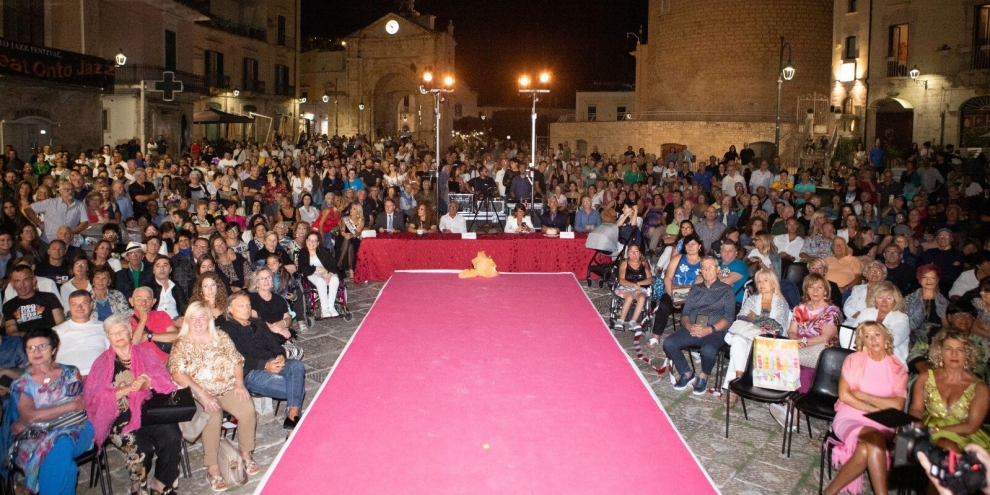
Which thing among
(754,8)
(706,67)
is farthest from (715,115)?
(754,8)

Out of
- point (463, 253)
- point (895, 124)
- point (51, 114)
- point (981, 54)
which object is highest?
point (981, 54)

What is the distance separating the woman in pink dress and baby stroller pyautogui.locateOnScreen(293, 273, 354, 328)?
5204mm

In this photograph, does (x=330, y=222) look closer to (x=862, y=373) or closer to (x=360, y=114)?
(x=862, y=373)

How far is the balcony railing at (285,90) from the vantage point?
1368 inches

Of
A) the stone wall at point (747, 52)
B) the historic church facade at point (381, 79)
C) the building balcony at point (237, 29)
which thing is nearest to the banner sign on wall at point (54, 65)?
the building balcony at point (237, 29)

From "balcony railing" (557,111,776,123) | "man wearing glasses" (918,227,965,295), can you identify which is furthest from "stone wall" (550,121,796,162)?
"man wearing glasses" (918,227,965,295)

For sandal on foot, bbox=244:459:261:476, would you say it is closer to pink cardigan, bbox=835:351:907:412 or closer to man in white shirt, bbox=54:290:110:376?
man in white shirt, bbox=54:290:110:376

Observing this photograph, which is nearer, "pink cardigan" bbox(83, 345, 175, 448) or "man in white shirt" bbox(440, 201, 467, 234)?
"pink cardigan" bbox(83, 345, 175, 448)

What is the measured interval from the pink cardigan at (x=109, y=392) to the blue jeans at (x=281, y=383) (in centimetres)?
70

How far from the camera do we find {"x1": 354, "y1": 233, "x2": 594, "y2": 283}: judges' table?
10281 mm

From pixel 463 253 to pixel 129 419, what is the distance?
632 cm

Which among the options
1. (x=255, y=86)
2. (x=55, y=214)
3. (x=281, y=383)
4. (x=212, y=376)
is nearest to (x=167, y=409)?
(x=212, y=376)

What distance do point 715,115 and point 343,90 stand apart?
68.7ft

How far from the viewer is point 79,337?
5.04 meters
